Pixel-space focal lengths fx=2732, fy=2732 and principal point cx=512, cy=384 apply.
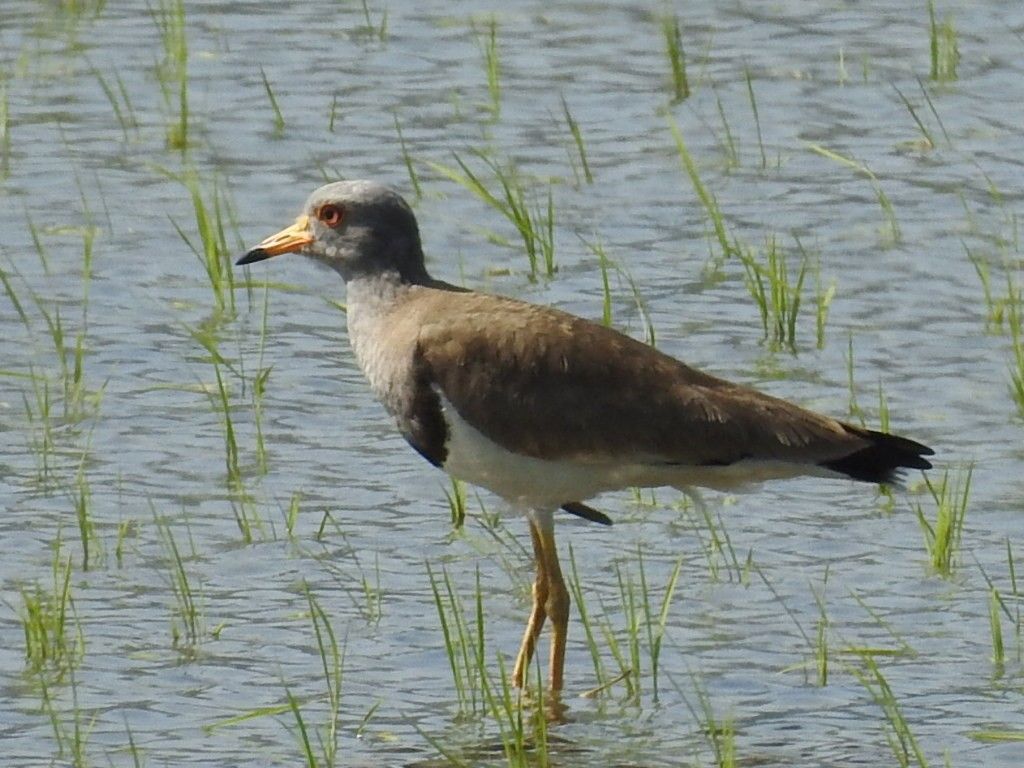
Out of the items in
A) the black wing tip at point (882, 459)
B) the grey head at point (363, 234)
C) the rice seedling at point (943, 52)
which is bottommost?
the black wing tip at point (882, 459)

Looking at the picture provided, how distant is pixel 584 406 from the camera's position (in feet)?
23.9

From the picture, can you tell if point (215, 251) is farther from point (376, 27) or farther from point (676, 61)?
point (376, 27)

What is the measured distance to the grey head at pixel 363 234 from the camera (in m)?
7.76

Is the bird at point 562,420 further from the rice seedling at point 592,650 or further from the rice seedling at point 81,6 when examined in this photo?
the rice seedling at point 81,6

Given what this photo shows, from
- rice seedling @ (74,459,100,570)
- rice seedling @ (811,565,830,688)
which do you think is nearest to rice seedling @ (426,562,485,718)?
rice seedling @ (811,565,830,688)

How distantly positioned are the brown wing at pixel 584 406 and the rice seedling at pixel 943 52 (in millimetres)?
5281

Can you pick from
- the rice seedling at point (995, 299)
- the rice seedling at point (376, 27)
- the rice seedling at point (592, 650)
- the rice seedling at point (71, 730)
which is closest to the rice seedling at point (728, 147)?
the rice seedling at point (995, 299)

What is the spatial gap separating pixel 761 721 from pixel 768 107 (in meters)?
5.84

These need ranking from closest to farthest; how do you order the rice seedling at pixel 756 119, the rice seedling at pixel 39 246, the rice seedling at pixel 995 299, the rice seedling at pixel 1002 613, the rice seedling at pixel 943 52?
the rice seedling at pixel 1002 613 < the rice seedling at pixel 995 299 < the rice seedling at pixel 39 246 < the rice seedling at pixel 756 119 < the rice seedling at pixel 943 52

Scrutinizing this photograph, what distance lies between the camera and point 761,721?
6867mm

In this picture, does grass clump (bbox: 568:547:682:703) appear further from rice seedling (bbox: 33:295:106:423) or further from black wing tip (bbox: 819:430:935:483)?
rice seedling (bbox: 33:295:106:423)

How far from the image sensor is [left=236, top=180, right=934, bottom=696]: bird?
23.8ft

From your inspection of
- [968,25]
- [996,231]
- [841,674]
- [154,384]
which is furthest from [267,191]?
[841,674]

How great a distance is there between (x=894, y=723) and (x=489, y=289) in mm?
4345
